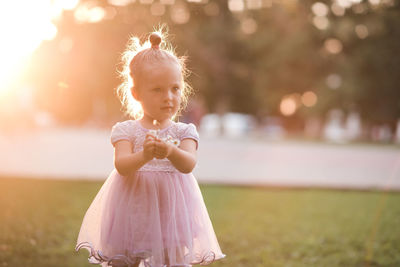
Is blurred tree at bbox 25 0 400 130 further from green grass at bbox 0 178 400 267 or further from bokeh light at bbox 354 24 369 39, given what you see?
green grass at bbox 0 178 400 267

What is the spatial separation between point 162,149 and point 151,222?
1.61 feet

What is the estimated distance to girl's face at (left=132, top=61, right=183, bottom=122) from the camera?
101 inches

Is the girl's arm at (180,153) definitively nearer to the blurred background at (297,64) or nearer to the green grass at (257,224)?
the green grass at (257,224)

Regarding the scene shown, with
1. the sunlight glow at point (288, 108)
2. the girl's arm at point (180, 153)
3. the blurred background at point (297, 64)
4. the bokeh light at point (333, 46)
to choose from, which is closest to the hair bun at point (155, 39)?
the girl's arm at point (180, 153)

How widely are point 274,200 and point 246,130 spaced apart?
116ft

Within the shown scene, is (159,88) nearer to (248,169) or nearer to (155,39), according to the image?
(155,39)

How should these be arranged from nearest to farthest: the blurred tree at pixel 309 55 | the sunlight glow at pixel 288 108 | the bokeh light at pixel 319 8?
the bokeh light at pixel 319 8
the blurred tree at pixel 309 55
the sunlight glow at pixel 288 108

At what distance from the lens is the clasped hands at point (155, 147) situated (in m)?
2.33

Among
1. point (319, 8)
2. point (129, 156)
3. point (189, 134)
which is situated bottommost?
point (129, 156)

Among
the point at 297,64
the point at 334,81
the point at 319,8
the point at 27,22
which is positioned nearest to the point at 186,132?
the point at 27,22

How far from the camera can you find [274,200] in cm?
763

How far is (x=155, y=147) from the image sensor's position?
7.68 ft

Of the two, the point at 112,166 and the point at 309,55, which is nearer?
the point at 112,166

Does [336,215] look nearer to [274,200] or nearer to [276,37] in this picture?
[274,200]
